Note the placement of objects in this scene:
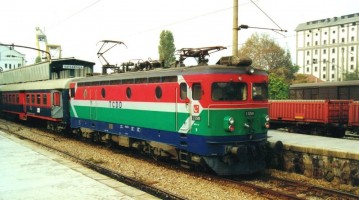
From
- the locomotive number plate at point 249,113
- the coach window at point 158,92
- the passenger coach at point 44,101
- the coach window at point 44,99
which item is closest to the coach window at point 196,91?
the locomotive number plate at point 249,113

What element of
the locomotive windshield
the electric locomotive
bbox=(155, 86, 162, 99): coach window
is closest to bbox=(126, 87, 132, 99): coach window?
the electric locomotive

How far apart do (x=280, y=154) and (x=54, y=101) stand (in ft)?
45.6

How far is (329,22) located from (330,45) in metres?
6.92

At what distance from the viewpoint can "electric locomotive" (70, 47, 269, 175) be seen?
1076cm

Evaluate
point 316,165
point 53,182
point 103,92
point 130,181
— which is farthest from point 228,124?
point 103,92

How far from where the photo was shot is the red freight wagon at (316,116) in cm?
2089

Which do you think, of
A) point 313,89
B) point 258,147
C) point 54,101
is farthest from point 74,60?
point 258,147

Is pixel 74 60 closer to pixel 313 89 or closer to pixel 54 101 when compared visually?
pixel 54 101

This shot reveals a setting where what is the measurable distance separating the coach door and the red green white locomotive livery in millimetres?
8435

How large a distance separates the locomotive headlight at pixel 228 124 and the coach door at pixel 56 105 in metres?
12.9

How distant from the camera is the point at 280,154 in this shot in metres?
13.1

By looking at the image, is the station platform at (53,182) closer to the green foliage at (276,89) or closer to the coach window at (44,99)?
the coach window at (44,99)

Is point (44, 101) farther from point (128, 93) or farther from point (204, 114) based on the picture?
point (204, 114)

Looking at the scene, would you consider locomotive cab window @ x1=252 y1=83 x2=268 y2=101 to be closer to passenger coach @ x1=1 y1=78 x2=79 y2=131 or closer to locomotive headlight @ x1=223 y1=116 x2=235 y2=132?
locomotive headlight @ x1=223 y1=116 x2=235 y2=132
